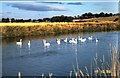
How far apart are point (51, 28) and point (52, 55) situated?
23.4 inches

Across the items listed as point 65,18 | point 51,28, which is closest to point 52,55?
point 51,28

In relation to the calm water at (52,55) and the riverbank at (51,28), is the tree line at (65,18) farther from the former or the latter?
the calm water at (52,55)

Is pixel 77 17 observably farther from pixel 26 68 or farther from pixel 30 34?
pixel 26 68

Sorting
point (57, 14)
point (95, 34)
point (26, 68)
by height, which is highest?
point (57, 14)

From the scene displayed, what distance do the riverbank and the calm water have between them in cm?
14

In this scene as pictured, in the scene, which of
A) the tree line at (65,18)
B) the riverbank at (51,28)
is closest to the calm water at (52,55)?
the riverbank at (51,28)

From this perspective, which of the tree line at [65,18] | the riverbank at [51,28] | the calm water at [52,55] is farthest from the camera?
the riverbank at [51,28]

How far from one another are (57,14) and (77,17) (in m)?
0.34

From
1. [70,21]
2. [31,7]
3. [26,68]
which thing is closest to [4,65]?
[26,68]

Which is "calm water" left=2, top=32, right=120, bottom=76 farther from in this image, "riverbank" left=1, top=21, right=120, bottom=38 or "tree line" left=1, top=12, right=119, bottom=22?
"tree line" left=1, top=12, right=119, bottom=22

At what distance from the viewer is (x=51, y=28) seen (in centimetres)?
524

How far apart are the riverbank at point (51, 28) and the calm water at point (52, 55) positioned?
14 centimetres

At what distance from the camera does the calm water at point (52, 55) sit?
4289mm

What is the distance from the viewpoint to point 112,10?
189 inches
